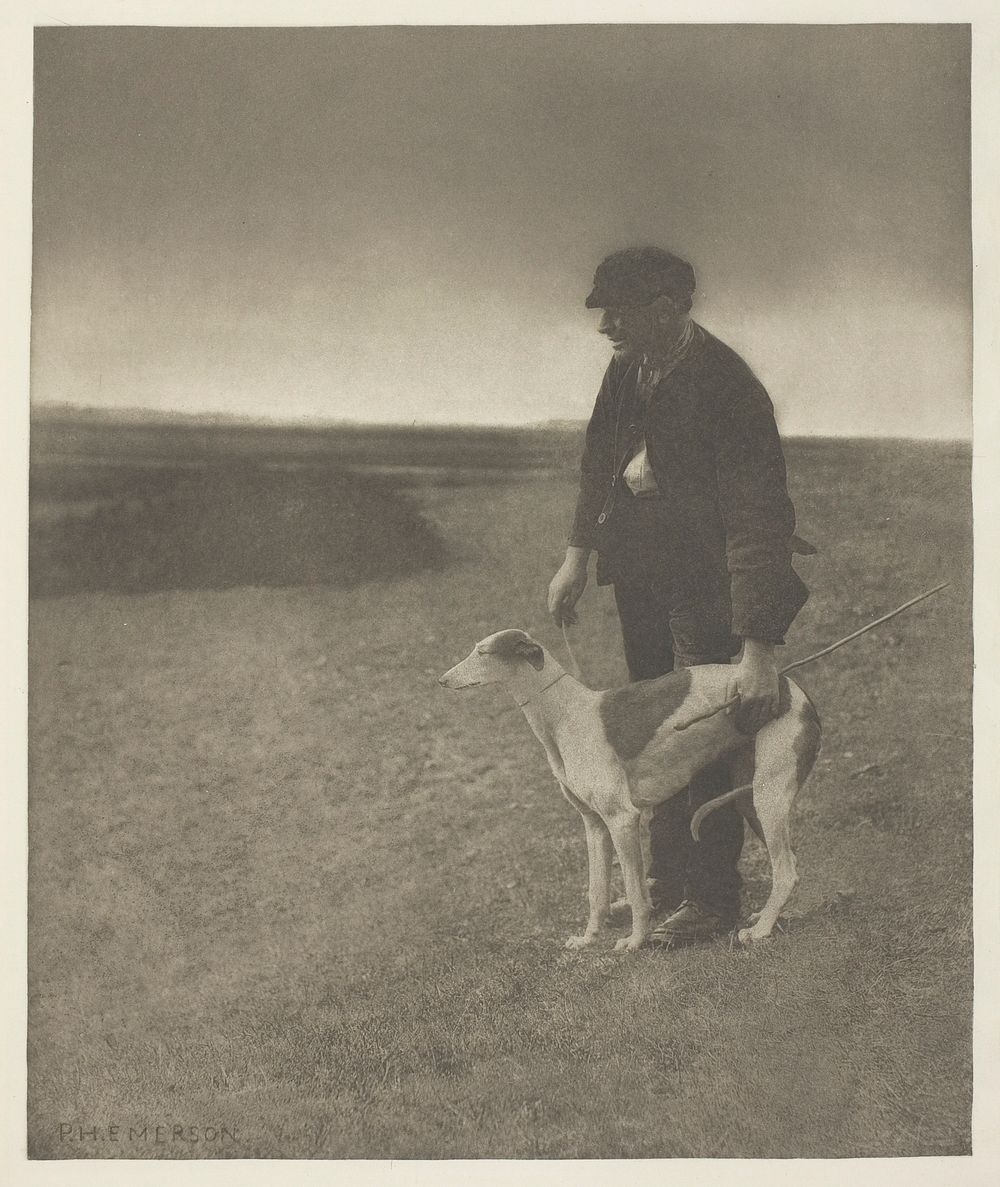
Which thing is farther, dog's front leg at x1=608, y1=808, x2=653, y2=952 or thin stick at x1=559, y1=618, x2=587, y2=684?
thin stick at x1=559, y1=618, x2=587, y2=684

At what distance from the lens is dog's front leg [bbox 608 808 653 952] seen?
9.90 ft

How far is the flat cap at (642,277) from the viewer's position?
3.09m

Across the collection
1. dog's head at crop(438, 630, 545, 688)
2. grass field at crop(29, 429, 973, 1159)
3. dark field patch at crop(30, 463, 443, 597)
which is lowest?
grass field at crop(29, 429, 973, 1159)

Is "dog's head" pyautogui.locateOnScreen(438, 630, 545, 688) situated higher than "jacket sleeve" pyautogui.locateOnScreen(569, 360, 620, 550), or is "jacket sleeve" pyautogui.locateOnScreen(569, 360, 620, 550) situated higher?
"jacket sleeve" pyautogui.locateOnScreen(569, 360, 620, 550)

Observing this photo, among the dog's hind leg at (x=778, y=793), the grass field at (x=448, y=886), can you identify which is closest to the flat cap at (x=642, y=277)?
the grass field at (x=448, y=886)

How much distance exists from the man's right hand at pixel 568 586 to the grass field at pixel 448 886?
1.9 inches

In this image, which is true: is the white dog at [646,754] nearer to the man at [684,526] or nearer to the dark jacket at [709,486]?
the man at [684,526]

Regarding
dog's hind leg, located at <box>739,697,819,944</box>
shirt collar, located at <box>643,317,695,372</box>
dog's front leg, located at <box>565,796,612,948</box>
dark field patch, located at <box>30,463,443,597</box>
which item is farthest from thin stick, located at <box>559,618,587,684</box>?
shirt collar, located at <box>643,317,695,372</box>

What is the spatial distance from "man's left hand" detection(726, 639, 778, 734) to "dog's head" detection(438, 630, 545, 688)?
1.87 ft

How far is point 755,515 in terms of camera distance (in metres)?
3.04

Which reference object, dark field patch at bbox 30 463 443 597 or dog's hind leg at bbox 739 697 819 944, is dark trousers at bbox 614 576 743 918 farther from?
dark field patch at bbox 30 463 443 597

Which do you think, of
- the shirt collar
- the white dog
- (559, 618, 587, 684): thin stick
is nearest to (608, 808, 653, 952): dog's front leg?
the white dog

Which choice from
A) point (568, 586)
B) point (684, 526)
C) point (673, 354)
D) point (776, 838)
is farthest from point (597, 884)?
point (673, 354)

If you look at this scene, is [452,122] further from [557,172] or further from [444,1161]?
[444,1161]
